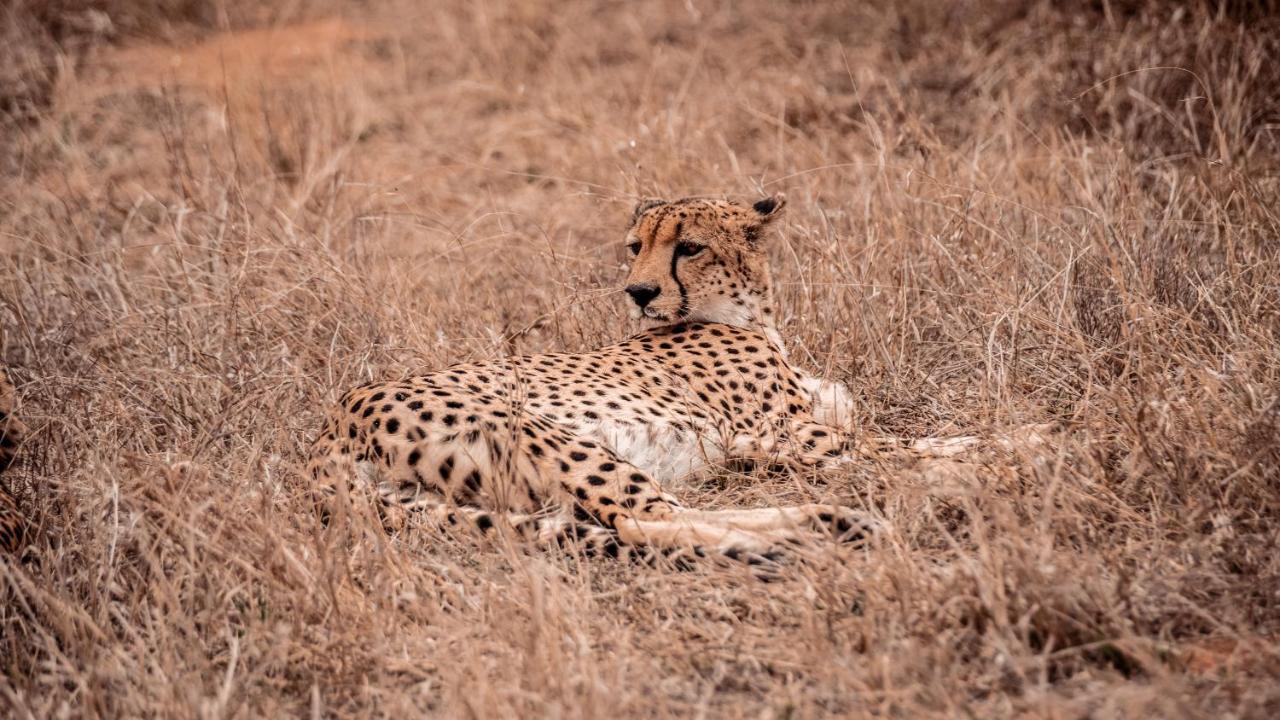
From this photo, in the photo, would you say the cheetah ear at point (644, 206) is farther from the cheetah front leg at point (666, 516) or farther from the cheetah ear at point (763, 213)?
the cheetah front leg at point (666, 516)

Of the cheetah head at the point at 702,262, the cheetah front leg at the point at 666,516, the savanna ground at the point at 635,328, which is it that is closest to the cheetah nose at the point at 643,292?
the cheetah head at the point at 702,262

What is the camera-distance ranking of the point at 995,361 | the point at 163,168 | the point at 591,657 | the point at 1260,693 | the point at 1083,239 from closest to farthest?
the point at 1260,693, the point at 591,657, the point at 995,361, the point at 1083,239, the point at 163,168

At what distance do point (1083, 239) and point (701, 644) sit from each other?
6.54 ft

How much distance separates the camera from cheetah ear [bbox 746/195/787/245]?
3.64 meters

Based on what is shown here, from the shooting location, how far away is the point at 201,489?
254cm

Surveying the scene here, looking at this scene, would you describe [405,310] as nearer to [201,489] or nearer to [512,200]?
[201,489]

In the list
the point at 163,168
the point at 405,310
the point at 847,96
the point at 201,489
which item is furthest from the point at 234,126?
the point at 201,489

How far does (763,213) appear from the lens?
367 centimetres

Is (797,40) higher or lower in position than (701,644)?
higher

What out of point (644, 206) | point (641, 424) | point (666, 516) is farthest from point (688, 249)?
point (666, 516)

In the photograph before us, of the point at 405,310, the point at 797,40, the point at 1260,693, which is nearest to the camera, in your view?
the point at 1260,693

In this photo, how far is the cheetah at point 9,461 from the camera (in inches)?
104

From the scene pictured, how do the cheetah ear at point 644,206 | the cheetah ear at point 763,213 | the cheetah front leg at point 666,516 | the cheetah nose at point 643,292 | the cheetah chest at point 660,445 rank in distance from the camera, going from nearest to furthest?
1. the cheetah front leg at point 666,516
2. the cheetah chest at point 660,445
3. the cheetah nose at point 643,292
4. the cheetah ear at point 763,213
5. the cheetah ear at point 644,206

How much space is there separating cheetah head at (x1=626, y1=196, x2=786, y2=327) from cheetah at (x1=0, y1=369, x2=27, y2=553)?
158 centimetres
